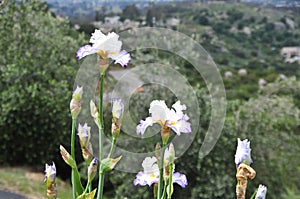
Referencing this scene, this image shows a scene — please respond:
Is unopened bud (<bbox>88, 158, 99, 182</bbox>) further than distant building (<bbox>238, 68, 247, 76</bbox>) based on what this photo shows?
No

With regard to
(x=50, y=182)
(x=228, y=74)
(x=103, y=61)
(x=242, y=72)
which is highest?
(x=242, y=72)

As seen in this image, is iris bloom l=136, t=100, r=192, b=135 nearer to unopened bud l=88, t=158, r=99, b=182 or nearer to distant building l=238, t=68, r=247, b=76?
unopened bud l=88, t=158, r=99, b=182

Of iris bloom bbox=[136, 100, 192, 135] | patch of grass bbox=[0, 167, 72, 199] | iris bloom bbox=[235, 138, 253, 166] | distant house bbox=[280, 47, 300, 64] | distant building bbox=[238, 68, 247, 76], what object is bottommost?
iris bloom bbox=[235, 138, 253, 166]

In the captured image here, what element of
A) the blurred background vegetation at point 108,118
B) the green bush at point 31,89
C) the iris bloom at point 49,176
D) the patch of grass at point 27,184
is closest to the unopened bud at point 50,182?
the iris bloom at point 49,176

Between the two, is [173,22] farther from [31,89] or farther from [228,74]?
[31,89]

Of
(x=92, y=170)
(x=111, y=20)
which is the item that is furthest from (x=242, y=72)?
(x=92, y=170)

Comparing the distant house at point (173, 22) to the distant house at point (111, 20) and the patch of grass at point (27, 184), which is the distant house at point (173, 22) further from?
the patch of grass at point (27, 184)

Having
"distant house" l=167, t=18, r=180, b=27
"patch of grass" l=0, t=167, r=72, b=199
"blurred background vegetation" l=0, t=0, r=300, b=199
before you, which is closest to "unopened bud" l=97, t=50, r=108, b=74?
"blurred background vegetation" l=0, t=0, r=300, b=199
